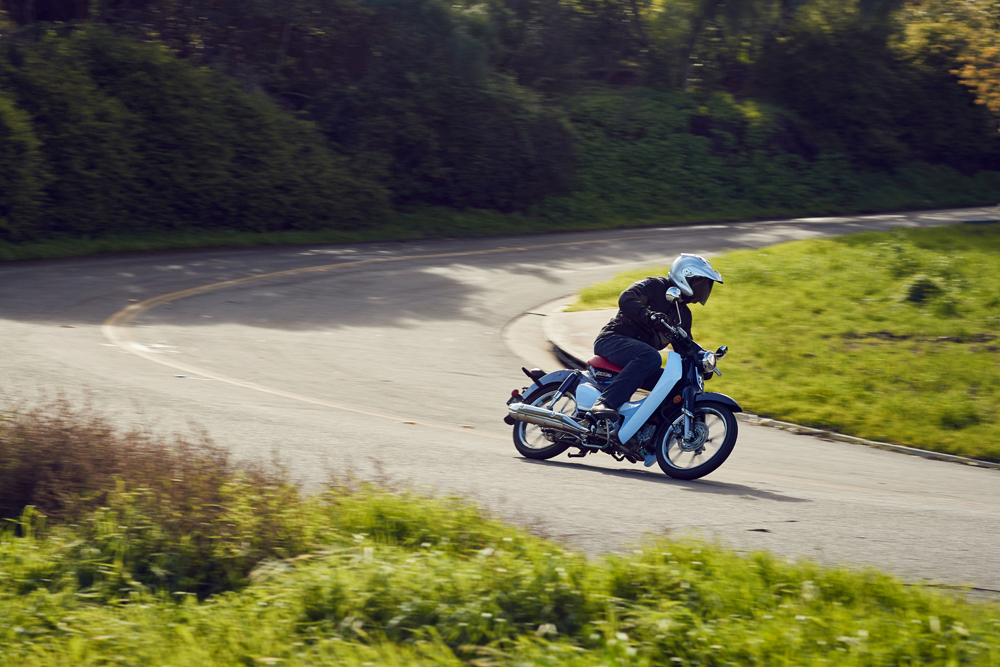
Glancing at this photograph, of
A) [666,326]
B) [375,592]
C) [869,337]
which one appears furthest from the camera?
[869,337]

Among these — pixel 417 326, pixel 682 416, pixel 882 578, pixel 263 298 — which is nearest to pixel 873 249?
pixel 417 326

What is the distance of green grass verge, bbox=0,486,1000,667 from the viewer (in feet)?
14.3

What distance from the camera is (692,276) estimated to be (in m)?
8.41

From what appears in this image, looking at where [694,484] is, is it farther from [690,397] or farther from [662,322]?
[662,322]

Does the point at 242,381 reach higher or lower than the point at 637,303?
lower

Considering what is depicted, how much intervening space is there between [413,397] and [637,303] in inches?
159

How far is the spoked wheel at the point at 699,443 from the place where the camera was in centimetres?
830

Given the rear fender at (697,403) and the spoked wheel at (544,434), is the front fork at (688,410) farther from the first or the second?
the spoked wheel at (544,434)

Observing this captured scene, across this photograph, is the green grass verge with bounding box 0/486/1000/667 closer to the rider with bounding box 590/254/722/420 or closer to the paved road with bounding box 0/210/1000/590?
the paved road with bounding box 0/210/1000/590

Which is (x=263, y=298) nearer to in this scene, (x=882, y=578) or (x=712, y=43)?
(x=882, y=578)

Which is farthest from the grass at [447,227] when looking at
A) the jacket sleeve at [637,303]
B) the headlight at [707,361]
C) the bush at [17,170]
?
the headlight at [707,361]

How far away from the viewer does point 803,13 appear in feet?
154

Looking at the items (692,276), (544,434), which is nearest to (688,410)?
(692,276)

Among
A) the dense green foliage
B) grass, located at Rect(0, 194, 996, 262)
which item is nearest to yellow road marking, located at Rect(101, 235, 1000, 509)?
grass, located at Rect(0, 194, 996, 262)
